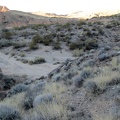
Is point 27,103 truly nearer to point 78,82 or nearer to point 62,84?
point 78,82

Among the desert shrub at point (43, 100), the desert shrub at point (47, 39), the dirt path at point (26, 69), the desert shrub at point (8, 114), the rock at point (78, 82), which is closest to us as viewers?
the desert shrub at point (8, 114)

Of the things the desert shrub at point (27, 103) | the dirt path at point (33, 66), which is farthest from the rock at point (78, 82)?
the dirt path at point (33, 66)

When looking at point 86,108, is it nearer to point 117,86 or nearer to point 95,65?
point 117,86

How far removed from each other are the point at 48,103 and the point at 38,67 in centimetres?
1431

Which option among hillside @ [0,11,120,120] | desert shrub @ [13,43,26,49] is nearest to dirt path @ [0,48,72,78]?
hillside @ [0,11,120,120]

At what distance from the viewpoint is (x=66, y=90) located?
32.2ft

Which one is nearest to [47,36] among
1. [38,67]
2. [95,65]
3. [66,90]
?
[38,67]

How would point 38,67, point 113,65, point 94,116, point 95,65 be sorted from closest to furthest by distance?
1. point 94,116
2. point 113,65
3. point 95,65
4. point 38,67

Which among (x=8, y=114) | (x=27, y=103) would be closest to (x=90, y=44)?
(x=27, y=103)

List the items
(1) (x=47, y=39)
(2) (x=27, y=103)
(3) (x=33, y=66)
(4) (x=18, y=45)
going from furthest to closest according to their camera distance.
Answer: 1. (1) (x=47, y=39)
2. (4) (x=18, y=45)
3. (3) (x=33, y=66)
4. (2) (x=27, y=103)

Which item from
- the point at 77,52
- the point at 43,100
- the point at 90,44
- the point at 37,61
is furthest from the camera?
the point at 90,44

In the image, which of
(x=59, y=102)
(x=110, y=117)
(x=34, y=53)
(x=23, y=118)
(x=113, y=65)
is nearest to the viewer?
(x=110, y=117)

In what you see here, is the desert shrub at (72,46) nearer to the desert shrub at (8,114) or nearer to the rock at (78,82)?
the rock at (78,82)

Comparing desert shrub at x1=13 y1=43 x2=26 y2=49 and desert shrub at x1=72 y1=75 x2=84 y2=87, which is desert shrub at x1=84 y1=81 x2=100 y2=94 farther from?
desert shrub at x1=13 y1=43 x2=26 y2=49
